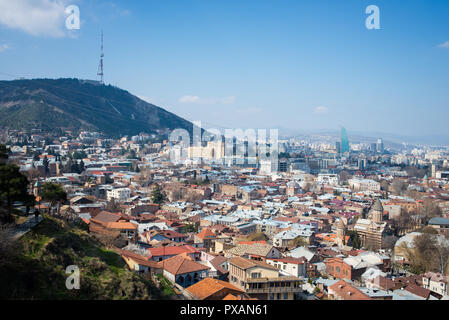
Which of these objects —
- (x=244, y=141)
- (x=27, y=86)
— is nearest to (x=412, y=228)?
(x=244, y=141)

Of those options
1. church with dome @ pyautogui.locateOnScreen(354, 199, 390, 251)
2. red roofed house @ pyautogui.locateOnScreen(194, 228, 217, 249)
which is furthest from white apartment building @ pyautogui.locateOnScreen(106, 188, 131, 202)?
A: church with dome @ pyautogui.locateOnScreen(354, 199, 390, 251)

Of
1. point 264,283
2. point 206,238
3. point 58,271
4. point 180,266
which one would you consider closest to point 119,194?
point 206,238

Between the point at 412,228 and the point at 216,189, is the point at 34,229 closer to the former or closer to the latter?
the point at 412,228
